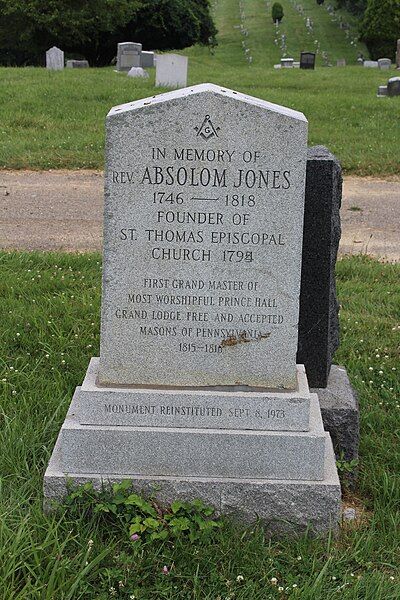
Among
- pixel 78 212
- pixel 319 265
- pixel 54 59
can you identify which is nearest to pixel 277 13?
pixel 54 59

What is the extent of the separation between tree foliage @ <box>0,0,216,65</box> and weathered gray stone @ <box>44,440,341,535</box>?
26517 mm

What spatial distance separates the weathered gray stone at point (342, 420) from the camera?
3.94 metres

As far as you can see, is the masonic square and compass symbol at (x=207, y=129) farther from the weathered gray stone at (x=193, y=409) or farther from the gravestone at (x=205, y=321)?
the weathered gray stone at (x=193, y=409)

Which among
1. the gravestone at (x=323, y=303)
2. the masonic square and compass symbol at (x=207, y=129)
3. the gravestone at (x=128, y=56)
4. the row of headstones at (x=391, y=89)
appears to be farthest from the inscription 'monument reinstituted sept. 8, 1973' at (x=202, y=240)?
the gravestone at (x=128, y=56)

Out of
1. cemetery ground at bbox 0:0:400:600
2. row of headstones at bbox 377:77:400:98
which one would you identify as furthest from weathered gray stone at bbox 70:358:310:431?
row of headstones at bbox 377:77:400:98

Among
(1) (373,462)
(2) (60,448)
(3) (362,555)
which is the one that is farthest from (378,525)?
(2) (60,448)

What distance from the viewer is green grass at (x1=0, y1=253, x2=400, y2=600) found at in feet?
9.69

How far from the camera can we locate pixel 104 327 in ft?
11.5

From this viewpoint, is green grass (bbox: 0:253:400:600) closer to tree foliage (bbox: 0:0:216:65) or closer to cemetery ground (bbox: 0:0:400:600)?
cemetery ground (bbox: 0:0:400:600)

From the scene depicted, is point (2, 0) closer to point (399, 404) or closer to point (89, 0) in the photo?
point (89, 0)

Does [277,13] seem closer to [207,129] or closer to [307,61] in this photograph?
[307,61]

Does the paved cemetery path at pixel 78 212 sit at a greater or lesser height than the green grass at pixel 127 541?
lesser

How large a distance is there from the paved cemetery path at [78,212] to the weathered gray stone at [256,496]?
456cm

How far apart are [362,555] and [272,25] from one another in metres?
53.3
